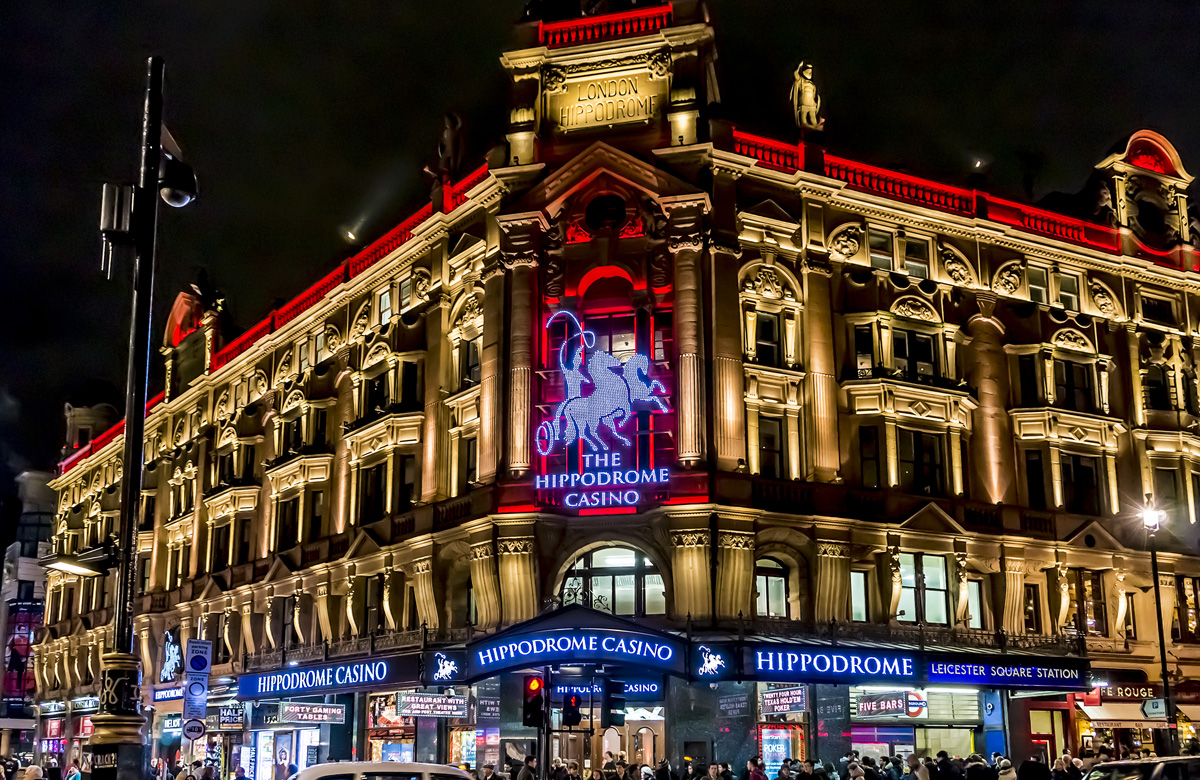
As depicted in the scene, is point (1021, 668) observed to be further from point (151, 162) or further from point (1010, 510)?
point (151, 162)

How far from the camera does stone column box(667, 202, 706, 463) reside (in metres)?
34.4

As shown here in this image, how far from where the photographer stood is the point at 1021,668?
3409cm

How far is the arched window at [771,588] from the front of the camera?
35.2 metres

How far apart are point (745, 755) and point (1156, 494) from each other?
18.9 meters

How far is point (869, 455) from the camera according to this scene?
125 feet

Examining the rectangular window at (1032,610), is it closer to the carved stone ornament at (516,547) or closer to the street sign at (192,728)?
the carved stone ornament at (516,547)

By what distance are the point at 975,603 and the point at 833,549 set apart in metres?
6.06

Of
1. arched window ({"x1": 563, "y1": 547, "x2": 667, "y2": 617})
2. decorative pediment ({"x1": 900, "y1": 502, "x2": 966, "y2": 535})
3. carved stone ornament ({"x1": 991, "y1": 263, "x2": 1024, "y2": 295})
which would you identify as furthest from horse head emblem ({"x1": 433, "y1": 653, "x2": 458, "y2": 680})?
carved stone ornament ({"x1": 991, "y1": 263, "x2": 1024, "y2": 295})

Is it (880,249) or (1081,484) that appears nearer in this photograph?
(880,249)

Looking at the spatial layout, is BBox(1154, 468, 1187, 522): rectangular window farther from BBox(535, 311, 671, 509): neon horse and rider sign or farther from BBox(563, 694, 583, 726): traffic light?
BBox(563, 694, 583, 726): traffic light

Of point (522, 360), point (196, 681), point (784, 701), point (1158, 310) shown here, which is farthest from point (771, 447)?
point (196, 681)

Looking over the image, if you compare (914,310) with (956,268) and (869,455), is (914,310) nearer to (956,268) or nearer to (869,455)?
(956,268)

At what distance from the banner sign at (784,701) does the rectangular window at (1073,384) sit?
1481 cm

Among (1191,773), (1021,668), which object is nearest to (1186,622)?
(1021,668)
